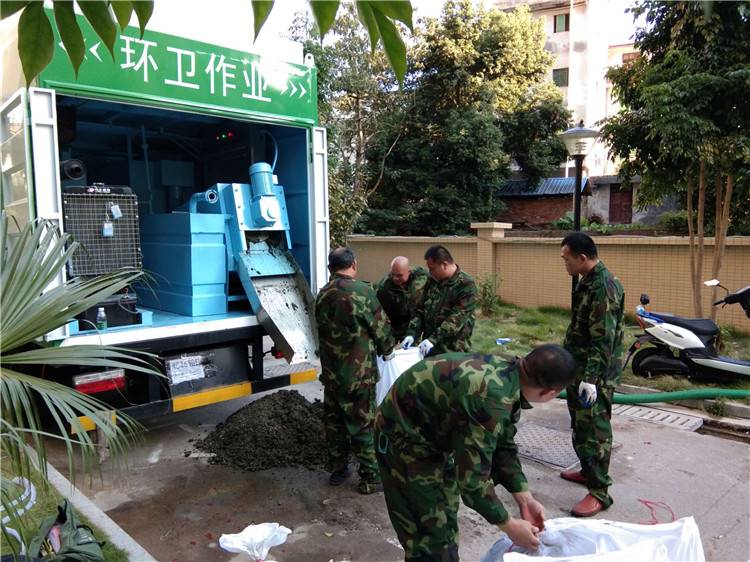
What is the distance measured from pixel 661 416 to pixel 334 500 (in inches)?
124

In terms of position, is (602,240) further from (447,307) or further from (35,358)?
(35,358)

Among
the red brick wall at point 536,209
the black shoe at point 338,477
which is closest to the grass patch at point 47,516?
the black shoe at point 338,477

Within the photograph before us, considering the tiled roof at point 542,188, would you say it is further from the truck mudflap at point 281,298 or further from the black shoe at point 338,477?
the black shoe at point 338,477

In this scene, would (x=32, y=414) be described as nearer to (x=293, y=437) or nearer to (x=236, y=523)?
(x=236, y=523)

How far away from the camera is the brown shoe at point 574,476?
12.5ft

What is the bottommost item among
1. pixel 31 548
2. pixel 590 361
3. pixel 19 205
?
pixel 31 548

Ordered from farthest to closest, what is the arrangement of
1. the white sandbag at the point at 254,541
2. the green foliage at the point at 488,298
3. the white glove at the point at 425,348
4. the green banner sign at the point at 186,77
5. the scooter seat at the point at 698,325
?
the green foliage at the point at 488,298
the scooter seat at the point at 698,325
the white glove at the point at 425,348
the green banner sign at the point at 186,77
the white sandbag at the point at 254,541

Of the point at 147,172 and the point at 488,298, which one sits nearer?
the point at 147,172

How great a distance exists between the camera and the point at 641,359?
5887 millimetres

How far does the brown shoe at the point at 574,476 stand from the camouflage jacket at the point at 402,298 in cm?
162

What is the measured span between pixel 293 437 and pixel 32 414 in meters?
2.79

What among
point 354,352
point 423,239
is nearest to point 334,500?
point 354,352

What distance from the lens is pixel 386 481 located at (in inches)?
87.4

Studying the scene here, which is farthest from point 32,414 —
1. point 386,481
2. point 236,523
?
point 236,523
